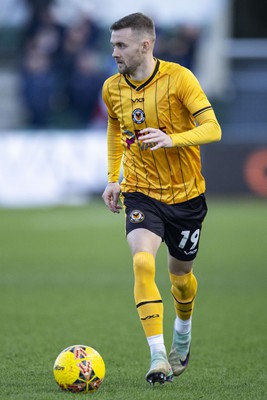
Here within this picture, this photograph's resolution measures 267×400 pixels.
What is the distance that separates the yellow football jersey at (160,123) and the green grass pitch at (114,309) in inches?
45.8

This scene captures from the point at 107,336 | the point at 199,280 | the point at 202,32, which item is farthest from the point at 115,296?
the point at 202,32

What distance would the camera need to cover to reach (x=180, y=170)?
593 centimetres

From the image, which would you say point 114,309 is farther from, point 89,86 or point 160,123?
point 89,86

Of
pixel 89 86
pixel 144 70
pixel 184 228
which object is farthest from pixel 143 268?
pixel 89 86

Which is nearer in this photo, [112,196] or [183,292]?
[112,196]

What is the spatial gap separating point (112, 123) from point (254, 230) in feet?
32.0

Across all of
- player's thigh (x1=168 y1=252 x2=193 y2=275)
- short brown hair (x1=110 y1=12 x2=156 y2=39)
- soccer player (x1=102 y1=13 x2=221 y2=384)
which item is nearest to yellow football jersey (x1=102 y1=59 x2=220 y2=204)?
soccer player (x1=102 y1=13 x2=221 y2=384)

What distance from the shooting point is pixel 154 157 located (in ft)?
19.3

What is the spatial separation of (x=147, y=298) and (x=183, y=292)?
83cm

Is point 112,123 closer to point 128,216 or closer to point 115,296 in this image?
point 128,216

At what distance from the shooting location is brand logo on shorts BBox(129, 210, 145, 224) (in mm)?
5719

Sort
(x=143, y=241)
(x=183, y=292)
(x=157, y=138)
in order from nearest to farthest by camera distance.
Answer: (x=157, y=138) → (x=143, y=241) → (x=183, y=292)

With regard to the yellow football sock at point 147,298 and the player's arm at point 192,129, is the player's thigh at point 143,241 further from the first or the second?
the player's arm at point 192,129

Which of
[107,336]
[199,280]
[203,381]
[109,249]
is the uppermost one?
[203,381]
